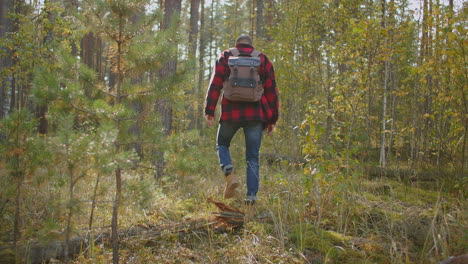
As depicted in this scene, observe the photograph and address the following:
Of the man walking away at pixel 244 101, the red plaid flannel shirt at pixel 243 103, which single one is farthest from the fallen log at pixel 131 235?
the red plaid flannel shirt at pixel 243 103

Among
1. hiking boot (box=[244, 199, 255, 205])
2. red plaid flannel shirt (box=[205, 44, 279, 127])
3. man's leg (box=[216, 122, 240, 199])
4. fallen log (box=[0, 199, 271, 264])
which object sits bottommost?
fallen log (box=[0, 199, 271, 264])

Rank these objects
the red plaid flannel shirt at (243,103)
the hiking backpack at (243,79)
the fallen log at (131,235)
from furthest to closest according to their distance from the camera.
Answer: the red plaid flannel shirt at (243,103) → the hiking backpack at (243,79) → the fallen log at (131,235)

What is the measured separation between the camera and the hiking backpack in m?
3.71

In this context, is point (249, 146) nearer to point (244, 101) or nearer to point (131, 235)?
point (244, 101)

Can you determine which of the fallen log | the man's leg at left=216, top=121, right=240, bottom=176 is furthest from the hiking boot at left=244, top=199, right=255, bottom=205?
the man's leg at left=216, top=121, right=240, bottom=176

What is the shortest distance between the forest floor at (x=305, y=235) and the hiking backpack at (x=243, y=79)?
3.87ft

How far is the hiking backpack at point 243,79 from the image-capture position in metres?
3.71

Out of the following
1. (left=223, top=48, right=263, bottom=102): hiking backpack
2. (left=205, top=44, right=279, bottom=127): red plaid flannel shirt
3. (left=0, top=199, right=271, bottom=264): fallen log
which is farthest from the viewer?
(left=205, top=44, right=279, bottom=127): red plaid flannel shirt

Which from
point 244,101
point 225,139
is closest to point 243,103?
point 244,101

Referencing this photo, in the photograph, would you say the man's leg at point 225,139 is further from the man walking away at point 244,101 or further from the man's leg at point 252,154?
the man's leg at point 252,154

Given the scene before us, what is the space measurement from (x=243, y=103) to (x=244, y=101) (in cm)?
3

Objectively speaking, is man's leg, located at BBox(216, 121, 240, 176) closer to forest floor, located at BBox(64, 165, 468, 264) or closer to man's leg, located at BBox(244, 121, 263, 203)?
man's leg, located at BBox(244, 121, 263, 203)

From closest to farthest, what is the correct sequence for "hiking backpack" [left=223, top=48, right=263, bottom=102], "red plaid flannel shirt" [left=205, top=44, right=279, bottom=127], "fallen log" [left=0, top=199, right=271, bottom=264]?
"fallen log" [left=0, top=199, right=271, bottom=264]
"hiking backpack" [left=223, top=48, right=263, bottom=102]
"red plaid flannel shirt" [left=205, top=44, right=279, bottom=127]

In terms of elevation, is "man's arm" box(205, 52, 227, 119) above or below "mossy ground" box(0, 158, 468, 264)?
above
